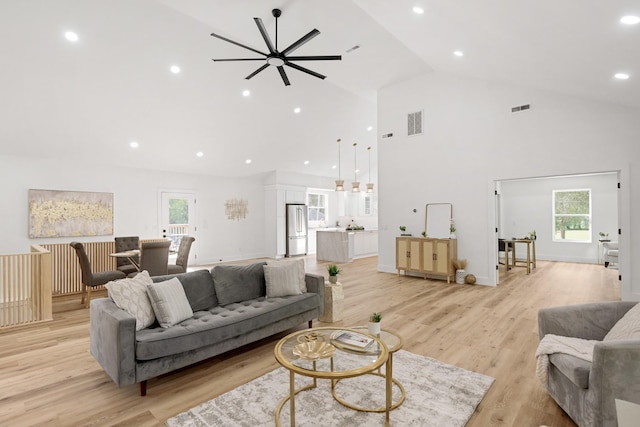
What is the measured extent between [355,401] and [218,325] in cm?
128

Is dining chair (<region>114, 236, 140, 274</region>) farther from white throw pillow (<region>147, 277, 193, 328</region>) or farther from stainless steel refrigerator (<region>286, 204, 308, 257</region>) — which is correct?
stainless steel refrigerator (<region>286, 204, 308, 257</region>)

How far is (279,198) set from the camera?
10.2 meters

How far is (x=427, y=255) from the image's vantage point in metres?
6.66

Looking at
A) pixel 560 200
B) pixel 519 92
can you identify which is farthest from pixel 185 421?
pixel 560 200

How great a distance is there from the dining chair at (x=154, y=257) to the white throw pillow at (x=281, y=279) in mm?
2469

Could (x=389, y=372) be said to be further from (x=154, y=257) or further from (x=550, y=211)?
(x=550, y=211)

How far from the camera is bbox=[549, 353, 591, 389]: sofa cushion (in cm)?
192

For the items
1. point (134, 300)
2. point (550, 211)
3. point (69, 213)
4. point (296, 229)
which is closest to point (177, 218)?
point (69, 213)

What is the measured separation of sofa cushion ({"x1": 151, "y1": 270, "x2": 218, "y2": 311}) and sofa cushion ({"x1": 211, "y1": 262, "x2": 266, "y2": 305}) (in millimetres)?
62

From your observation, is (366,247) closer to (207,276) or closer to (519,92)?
(519,92)

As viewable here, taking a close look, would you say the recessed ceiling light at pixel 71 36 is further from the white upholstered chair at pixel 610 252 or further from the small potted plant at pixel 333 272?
the white upholstered chair at pixel 610 252

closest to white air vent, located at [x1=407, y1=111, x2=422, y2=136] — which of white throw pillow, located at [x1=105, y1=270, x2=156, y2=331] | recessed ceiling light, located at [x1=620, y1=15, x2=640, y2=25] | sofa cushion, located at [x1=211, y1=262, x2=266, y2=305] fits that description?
recessed ceiling light, located at [x1=620, y1=15, x2=640, y2=25]

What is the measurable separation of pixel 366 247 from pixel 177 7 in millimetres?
8036

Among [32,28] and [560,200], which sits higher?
[32,28]
